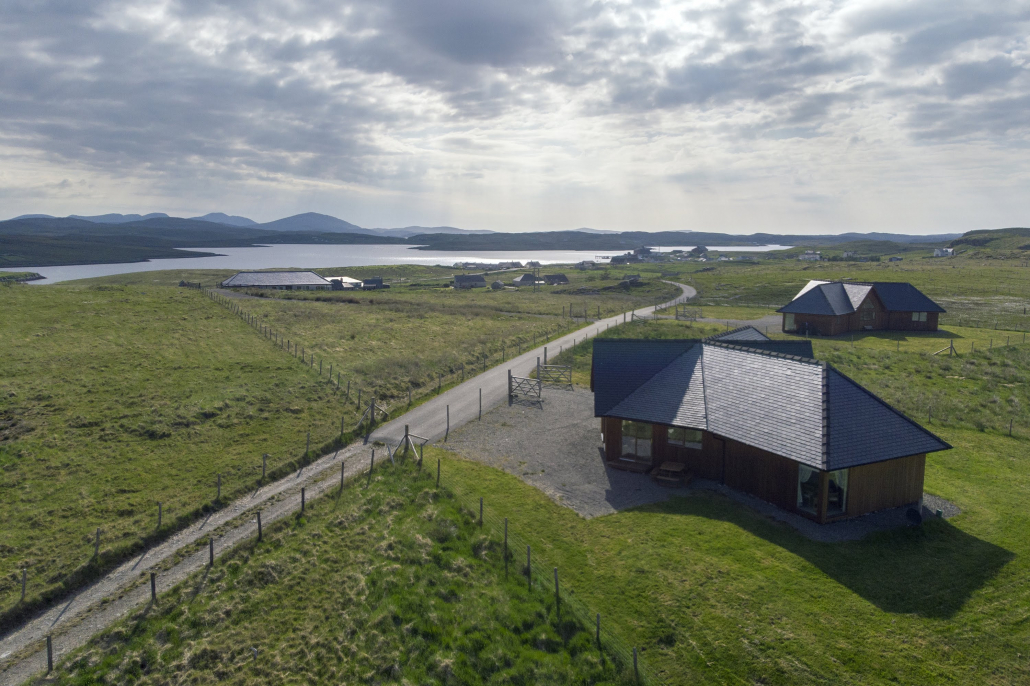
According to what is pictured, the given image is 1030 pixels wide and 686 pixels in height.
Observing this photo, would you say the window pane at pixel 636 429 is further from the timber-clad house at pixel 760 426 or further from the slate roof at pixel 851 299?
the slate roof at pixel 851 299

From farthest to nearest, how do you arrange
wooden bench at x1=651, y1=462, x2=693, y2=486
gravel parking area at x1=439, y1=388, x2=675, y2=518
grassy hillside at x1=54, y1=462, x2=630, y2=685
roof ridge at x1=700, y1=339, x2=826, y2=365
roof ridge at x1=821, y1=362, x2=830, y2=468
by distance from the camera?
1. roof ridge at x1=700, y1=339, x2=826, y2=365
2. wooden bench at x1=651, y1=462, x2=693, y2=486
3. gravel parking area at x1=439, y1=388, x2=675, y2=518
4. roof ridge at x1=821, y1=362, x2=830, y2=468
5. grassy hillside at x1=54, y1=462, x2=630, y2=685

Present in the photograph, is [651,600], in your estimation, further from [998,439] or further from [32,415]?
[32,415]

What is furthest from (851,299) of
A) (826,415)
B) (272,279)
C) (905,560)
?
(272,279)

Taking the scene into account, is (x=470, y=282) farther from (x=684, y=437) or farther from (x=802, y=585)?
(x=802, y=585)

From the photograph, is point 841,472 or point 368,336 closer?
point 841,472

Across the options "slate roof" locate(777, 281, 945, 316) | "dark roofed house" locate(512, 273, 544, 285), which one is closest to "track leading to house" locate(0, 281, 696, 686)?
"slate roof" locate(777, 281, 945, 316)

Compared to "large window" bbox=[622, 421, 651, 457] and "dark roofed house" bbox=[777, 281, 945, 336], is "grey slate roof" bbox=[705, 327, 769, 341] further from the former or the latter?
"dark roofed house" bbox=[777, 281, 945, 336]

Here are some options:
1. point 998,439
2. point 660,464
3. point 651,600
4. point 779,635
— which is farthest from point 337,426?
point 998,439
